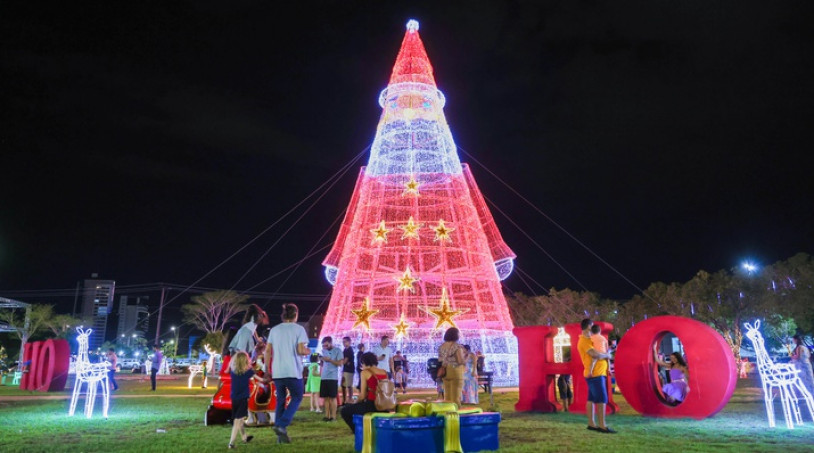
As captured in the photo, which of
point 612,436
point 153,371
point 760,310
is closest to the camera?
point 612,436

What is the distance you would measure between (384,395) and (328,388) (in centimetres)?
414

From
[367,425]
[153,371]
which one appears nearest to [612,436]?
[367,425]

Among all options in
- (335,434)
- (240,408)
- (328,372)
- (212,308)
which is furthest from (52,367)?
(212,308)

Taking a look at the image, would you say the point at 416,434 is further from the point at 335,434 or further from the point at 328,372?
the point at 328,372

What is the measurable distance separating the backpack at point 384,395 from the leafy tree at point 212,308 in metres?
53.8

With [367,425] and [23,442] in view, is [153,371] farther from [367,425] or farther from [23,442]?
[367,425]

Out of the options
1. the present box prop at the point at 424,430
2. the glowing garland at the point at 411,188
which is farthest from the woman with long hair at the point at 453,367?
the glowing garland at the point at 411,188

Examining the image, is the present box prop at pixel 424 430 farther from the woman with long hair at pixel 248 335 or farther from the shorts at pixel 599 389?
the shorts at pixel 599 389

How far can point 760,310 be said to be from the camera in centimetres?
3691

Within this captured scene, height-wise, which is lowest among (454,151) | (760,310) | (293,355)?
(293,355)

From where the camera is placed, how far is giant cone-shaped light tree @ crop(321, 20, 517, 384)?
19.7 metres

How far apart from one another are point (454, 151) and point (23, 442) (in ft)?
52.5

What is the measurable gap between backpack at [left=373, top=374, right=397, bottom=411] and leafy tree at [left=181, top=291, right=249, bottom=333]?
177 feet

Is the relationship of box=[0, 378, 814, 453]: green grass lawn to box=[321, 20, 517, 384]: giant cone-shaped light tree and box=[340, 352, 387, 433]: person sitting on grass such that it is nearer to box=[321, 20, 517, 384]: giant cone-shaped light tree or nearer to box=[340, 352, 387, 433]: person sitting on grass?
box=[340, 352, 387, 433]: person sitting on grass
